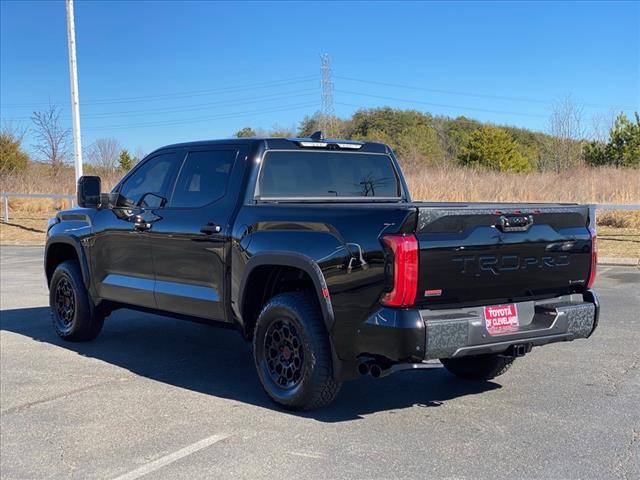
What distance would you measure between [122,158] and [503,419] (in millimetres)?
53435

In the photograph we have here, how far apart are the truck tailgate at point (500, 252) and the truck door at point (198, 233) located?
1.83m

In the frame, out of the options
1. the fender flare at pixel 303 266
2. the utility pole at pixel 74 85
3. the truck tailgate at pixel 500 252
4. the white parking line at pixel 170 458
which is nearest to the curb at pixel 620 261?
the truck tailgate at pixel 500 252

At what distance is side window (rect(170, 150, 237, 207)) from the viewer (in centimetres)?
575

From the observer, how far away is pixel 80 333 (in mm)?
7254

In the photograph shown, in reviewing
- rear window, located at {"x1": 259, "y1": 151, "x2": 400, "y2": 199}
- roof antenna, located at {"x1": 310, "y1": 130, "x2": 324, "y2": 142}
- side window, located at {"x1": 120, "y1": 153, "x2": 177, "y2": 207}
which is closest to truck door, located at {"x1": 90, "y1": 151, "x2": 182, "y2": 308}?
side window, located at {"x1": 120, "y1": 153, "x2": 177, "y2": 207}

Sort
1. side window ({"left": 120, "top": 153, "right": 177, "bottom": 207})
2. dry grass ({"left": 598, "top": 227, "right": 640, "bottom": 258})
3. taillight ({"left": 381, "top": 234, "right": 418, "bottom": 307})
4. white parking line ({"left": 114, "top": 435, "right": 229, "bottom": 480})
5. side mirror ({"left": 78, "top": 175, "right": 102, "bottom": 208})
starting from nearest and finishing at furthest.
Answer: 1. white parking line ({"left": 114, "top": 435, "right": 229, "bottom": 480})
2. taillight ({"left": 381, "top": 234, "right": 418, "bottom": 307})
3. side window ({"left": 120, "top": 153, "right": 177, "bottom": 207})
4. side mirror ({"left": 78, "top": 175, "right": 102, "bottom": 208})
5. dry grass ({"left": 598, "top": 227, "right": 640, "bottom": 258})

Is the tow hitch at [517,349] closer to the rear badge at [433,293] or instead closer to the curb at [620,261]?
the rear badge at [433,293]

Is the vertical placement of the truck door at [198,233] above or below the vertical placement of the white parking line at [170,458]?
above

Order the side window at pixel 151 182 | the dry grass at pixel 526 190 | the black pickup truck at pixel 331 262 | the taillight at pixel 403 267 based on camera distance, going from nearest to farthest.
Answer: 1. the taillight at pixel 403 267
2. the black pickup truck at pixel 331 262
3. the side window at pixel 151 182
4. the dry grass at pixel 526 190

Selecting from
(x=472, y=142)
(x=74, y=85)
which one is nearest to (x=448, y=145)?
(x=472, y=142)

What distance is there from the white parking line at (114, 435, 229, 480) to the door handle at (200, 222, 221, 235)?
1640 mm

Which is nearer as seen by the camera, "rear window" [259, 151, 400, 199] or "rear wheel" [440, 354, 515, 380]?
"rear wheel" [440, 354, 515, 380]

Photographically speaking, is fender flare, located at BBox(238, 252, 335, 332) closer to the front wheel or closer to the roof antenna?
the front wheel

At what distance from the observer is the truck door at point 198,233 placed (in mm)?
5523
